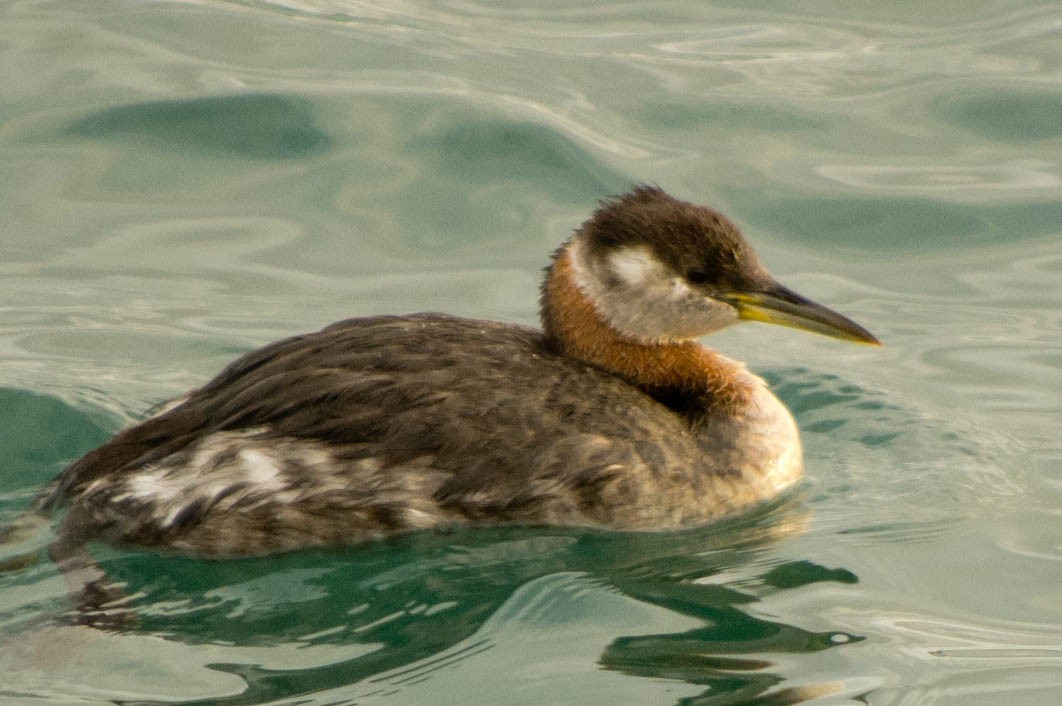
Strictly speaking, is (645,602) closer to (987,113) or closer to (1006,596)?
(1006,596)

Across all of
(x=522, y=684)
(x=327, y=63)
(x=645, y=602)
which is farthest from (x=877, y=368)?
(x=327, y=63)

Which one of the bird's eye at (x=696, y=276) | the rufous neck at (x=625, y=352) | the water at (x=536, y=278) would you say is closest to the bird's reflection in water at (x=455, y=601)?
the water at (x=536, y=278)

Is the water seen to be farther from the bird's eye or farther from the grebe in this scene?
the bird's eye

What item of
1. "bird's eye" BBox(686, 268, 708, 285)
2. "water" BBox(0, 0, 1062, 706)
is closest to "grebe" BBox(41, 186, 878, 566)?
"bird's eye" BBox(686, 268, 708, 285)

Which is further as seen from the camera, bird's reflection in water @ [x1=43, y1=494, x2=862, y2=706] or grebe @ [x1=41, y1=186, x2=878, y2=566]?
grebe @ [x1=41, y1=186, x2=878, y2=566]

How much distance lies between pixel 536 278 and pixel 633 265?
7.95 feet

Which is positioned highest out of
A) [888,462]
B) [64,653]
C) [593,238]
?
[593,238]

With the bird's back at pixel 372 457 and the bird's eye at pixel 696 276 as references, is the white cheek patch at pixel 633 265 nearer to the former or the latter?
the bird's eye at pixel 696 276

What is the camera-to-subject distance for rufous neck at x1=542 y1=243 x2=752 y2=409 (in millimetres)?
6918

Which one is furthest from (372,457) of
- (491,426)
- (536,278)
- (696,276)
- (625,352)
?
(536,278)

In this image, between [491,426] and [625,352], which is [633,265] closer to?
[625,352]

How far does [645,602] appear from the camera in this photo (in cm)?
600

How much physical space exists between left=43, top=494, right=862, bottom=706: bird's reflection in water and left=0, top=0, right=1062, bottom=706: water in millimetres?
15

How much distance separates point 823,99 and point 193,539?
5881mm
